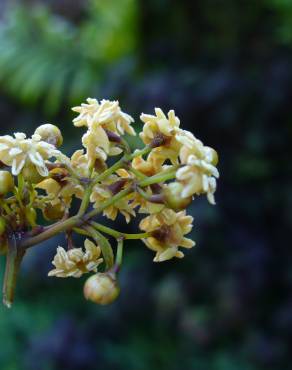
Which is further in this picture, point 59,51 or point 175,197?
point 59,51

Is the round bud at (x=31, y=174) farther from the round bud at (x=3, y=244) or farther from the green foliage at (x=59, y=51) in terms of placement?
the green foliage at (x=59, y=51)

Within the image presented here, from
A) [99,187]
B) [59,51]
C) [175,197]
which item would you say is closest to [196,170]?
[175,197]

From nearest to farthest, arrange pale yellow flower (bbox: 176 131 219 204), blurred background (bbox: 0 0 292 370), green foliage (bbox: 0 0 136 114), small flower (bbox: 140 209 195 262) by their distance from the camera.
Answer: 1. pale yellow flower (bbox: 176 131 219 204)
2. small flower (bbox: 140 209 195 262)
3. blurred background (bbox: 0 0 292 370)
4. green foliage (bbox: 0 0 136 114)

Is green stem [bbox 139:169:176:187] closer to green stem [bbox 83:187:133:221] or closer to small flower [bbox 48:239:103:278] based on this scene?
green stem [bbox 83:187:133:221]

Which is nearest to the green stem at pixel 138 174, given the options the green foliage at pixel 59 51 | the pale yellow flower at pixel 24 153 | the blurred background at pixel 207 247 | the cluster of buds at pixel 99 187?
the cluster of buds at pixel 99 187

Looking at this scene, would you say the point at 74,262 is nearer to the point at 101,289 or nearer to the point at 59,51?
the point at 101,289

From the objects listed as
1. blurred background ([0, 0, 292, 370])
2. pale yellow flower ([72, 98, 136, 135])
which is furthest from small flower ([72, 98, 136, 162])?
blurred background ([0, 0, 292, 370])

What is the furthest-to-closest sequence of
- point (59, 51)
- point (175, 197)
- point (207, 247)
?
point (59, 51), point (207, 247), point (175, 197)
